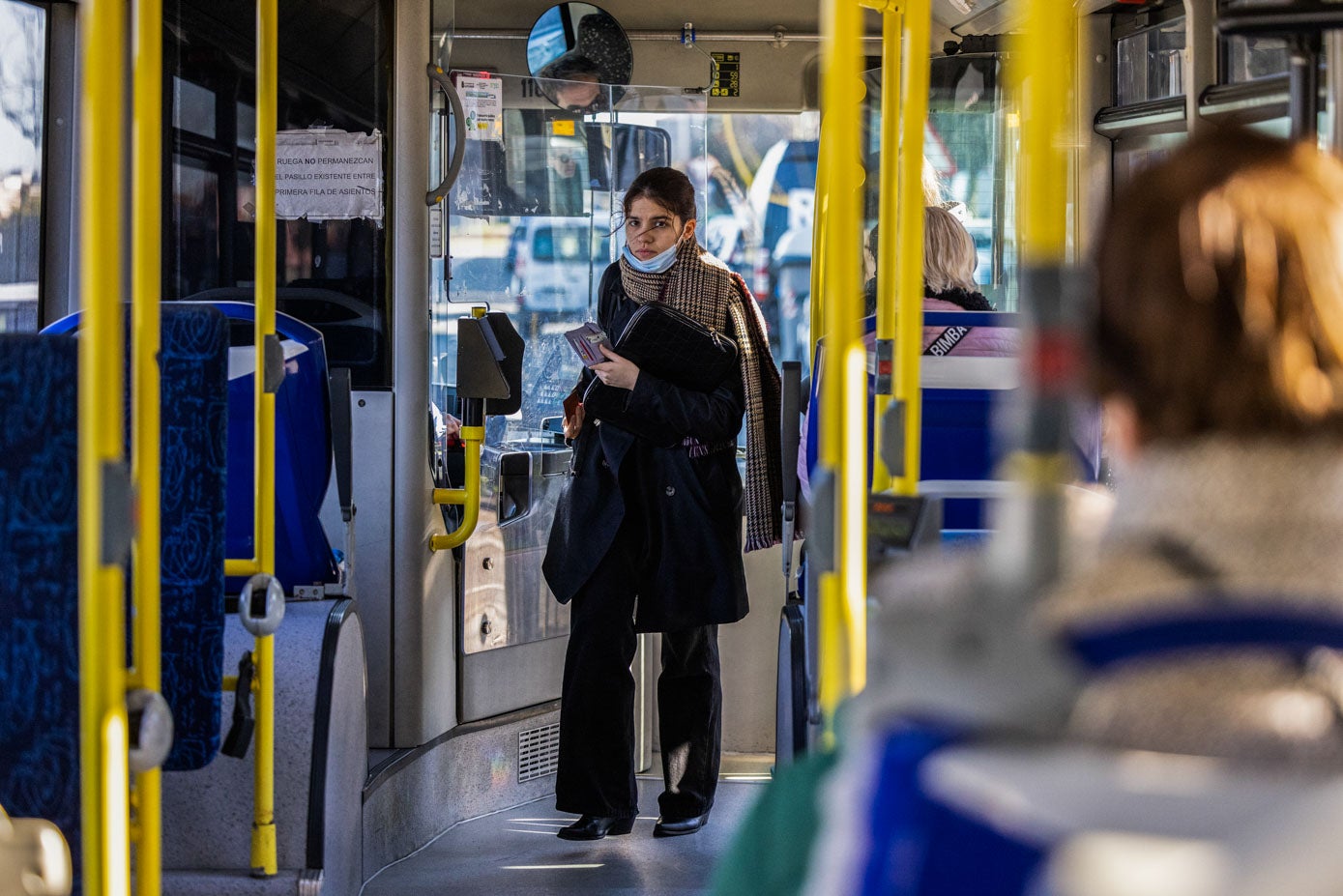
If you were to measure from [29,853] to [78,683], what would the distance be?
1.66ft

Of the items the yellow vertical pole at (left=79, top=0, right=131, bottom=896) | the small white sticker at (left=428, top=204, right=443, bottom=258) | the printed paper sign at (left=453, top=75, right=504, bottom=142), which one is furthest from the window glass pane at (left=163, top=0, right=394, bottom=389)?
the yellow vertical pole at (left=79, top=0, right=131, bottom=896)

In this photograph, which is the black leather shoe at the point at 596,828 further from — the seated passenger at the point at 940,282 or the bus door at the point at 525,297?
the seated passenger at the point at 940,282

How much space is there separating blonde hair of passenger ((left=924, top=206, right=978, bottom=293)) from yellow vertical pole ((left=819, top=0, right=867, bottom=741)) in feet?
5.46

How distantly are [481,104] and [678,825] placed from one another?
2.27 meters

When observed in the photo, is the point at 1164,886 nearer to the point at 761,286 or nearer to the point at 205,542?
the point at 205,542

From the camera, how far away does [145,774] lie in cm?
206

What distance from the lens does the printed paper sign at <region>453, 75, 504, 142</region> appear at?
15.6 feet

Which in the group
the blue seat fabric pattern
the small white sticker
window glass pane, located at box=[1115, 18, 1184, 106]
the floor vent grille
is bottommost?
the floor vent grille

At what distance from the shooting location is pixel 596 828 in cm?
437

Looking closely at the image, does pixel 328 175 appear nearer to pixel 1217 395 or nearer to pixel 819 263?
pixel 819 263

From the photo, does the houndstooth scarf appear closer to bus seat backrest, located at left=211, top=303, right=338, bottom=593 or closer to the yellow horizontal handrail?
the yellow horizontal handrail

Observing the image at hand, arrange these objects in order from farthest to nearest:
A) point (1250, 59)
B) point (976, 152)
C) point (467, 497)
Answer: point (976, 152) < point (467, 497) < point (1250, 59)

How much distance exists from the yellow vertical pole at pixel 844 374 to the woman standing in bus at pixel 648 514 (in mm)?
2323

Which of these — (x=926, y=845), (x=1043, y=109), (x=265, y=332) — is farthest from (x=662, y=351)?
(x=926, y=845)
